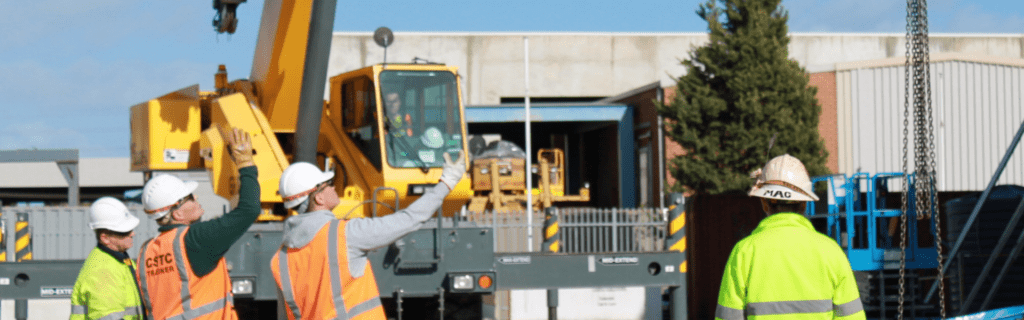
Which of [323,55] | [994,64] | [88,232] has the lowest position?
[88,232]

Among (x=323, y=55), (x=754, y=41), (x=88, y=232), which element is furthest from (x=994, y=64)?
(x=323, y=55)

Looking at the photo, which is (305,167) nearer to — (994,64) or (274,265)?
(274,265)

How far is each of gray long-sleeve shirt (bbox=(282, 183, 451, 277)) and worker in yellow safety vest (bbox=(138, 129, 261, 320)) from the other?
0.79 feet

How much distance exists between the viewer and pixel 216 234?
189 inches

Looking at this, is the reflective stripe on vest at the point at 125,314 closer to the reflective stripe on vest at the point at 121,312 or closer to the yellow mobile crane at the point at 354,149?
the reflective stripe on vest at the point at 121,312

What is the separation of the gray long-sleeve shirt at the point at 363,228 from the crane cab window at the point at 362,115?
18.0 feet

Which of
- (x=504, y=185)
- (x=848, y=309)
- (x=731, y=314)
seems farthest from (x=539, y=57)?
(x=848, y=309)

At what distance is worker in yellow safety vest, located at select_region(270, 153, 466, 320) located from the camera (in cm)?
472

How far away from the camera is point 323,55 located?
29.6 feet

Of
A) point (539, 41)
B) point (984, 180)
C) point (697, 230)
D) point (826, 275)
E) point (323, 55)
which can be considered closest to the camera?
point (826, 275)

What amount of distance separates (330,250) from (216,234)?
521mm

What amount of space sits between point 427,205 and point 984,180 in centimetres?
2737

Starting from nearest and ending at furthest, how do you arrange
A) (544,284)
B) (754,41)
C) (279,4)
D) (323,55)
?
(544,284), (323,55), (279,4), (754,41)

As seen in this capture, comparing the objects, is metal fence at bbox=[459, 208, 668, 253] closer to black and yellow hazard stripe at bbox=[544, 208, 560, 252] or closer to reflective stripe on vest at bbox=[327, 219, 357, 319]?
black and yellow hazard stripe at bbox=[544, 208, 560, 252]
